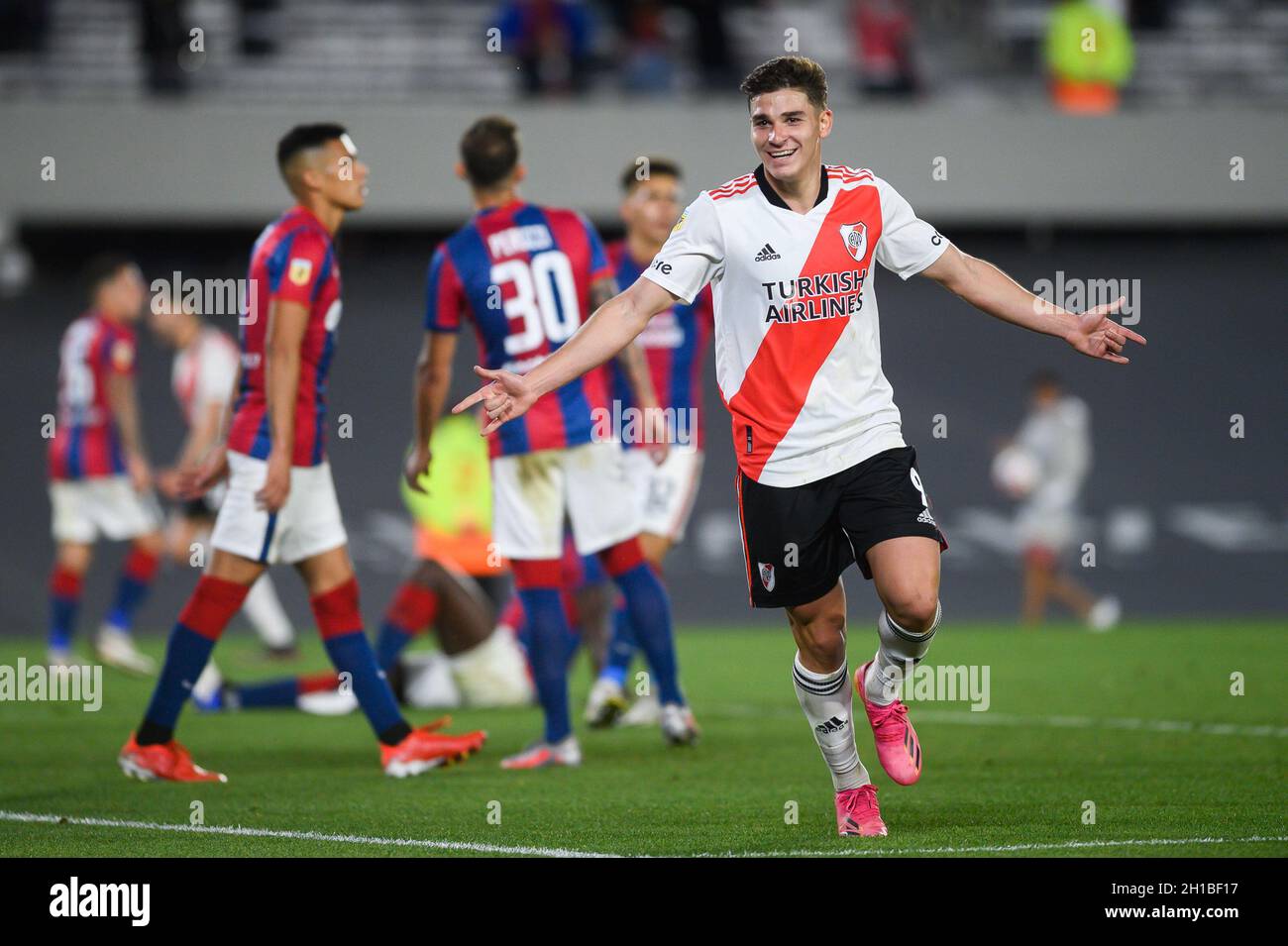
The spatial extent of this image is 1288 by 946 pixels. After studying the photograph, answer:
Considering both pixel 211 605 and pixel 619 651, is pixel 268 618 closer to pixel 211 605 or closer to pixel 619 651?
pixel 619 651

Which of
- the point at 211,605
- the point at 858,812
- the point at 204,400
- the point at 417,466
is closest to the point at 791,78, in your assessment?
the point at 858,812

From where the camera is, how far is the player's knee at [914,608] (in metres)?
5.17

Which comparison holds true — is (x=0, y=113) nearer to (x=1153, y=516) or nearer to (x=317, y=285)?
(x=317, y=285)

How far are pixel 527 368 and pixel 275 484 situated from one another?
128 centimetres

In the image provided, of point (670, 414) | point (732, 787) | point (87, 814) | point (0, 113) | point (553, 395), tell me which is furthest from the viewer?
point (0, 113)

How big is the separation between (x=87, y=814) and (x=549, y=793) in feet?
5.32

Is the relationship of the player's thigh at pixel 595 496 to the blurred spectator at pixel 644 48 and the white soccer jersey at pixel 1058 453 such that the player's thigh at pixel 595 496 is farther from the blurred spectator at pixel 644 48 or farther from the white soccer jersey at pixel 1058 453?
the blurred spectator at pixel 644 48

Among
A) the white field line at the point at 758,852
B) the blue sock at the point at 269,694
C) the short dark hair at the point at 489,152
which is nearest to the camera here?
the white field line at the point at 758,852

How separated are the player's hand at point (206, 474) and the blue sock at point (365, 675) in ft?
2.61

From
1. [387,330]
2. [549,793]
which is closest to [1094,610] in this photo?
[387,330]

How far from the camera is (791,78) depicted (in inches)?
211

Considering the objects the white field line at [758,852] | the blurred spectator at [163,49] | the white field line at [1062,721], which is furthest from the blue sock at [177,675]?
the blurred spectator at [163,49]

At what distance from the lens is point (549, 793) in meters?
6.46

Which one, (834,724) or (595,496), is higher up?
(595,496)
